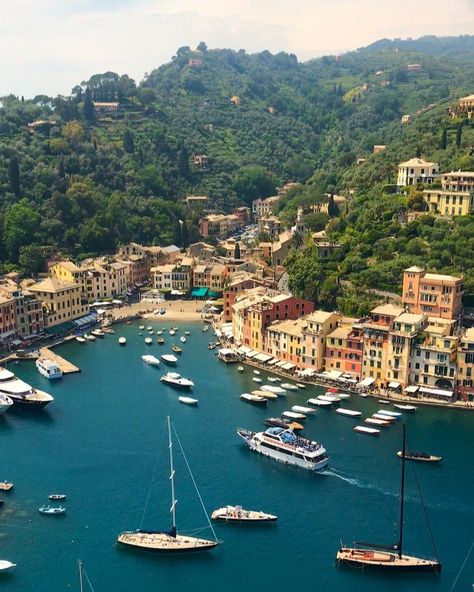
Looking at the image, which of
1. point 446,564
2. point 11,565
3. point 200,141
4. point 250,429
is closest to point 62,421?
point 250,429

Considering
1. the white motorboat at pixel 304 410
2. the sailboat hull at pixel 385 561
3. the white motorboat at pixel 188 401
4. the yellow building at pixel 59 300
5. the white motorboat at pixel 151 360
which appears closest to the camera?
the sailboat hull at pixel 385 561

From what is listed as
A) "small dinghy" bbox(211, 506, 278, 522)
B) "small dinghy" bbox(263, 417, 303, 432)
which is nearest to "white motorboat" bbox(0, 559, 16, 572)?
"small dinghy" bbox(211, 506, 278, 522)

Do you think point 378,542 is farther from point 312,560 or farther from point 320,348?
point 320,348

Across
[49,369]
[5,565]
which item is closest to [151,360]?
[49,369]

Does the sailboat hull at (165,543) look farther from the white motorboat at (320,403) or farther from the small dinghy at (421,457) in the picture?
the white motorboat at (320,403)

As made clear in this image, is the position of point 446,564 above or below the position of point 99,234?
below

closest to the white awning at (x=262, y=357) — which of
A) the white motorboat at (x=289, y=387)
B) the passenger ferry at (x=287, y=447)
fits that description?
the white motorboat at (x=289, y=387)
